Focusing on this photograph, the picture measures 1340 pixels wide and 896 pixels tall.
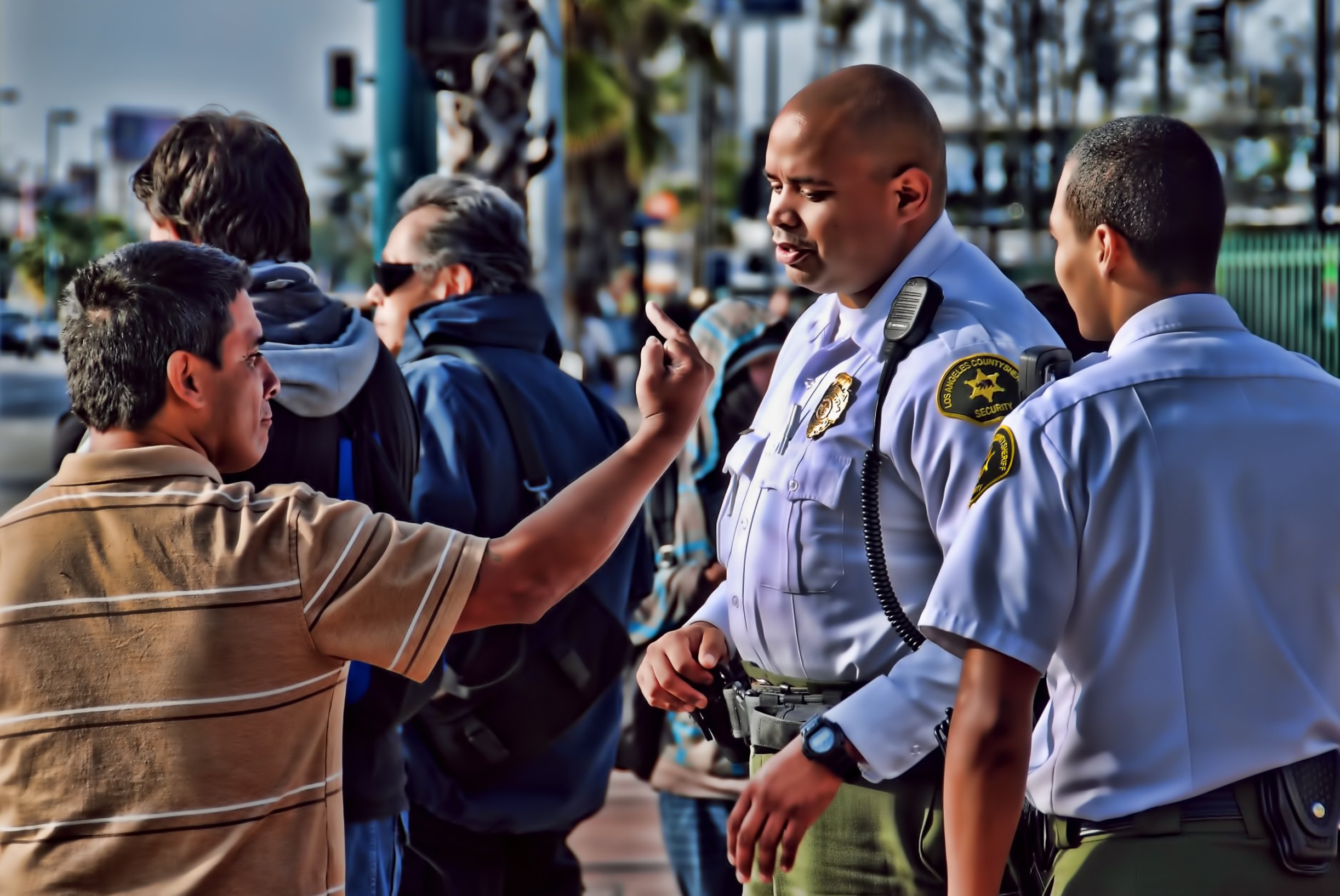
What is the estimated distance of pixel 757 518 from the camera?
101 inches

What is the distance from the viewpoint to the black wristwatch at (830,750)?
90.6 inches

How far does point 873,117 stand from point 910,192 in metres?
0.13

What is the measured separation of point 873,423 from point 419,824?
1977 mm

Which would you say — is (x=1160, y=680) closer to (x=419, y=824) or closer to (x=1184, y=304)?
(x=1184, y=304)

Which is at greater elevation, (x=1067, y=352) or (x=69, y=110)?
(x=69, y=110)

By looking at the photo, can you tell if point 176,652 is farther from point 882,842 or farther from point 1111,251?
point 1111,251

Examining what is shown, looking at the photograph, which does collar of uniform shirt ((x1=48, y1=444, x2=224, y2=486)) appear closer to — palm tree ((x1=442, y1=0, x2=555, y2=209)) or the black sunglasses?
the black sunglasses

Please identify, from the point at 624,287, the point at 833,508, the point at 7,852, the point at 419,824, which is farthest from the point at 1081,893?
the point at 624,287

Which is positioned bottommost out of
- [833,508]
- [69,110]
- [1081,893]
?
[1081,893]

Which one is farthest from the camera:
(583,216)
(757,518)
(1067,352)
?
(583,216)

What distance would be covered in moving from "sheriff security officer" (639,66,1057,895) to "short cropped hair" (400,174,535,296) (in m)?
1.51

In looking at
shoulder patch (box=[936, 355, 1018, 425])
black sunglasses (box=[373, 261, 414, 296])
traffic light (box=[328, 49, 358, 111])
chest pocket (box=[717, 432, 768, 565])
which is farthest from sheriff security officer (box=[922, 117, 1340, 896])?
traffic light (box=[328, 49, 358, 111])

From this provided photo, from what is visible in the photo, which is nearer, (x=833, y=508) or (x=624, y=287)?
(x=833, y=508)

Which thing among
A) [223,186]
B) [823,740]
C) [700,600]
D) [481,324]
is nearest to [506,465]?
[481,324]
